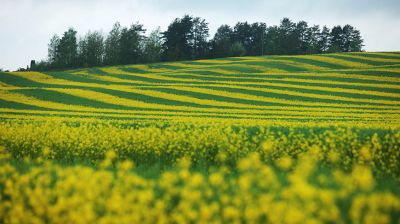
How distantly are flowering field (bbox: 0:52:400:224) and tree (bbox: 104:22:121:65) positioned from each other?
57879mm

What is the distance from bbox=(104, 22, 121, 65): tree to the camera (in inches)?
3363

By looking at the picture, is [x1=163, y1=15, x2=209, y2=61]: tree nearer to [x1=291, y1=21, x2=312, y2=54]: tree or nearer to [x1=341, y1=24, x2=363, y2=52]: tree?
[x1=291, y1=21, x2=312, y2=54]: tree

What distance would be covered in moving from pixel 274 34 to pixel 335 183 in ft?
347

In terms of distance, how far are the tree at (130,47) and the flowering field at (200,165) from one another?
56.4 metres

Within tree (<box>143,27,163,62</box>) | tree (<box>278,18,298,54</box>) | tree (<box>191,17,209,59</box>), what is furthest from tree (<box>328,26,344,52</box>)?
tree (<box>143,27,163,62</box>)

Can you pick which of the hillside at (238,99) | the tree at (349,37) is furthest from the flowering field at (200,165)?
the tree at (349,37)

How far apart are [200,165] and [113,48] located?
83587 mm

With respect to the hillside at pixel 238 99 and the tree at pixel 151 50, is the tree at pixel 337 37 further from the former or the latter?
the hillside at pixel 238 99

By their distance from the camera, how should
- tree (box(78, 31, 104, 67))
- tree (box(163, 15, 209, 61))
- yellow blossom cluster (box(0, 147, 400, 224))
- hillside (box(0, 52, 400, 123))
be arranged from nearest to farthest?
yellow blossom cluster (box(0, 147, 400, 224)) < hillside (box(0, 52, 400, 123)) < tree (box(78, 31, 104, 67)) < tree (box(163, 15, 209, 61))

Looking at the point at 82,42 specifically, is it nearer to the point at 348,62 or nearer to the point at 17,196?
the point at 348,62

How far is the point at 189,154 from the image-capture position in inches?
415

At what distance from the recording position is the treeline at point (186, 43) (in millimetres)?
85500

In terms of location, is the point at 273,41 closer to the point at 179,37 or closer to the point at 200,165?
the point at 179,37

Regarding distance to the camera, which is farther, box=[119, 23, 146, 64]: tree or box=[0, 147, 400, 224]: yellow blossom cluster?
box=[119, 23, 146, 64]: tree
